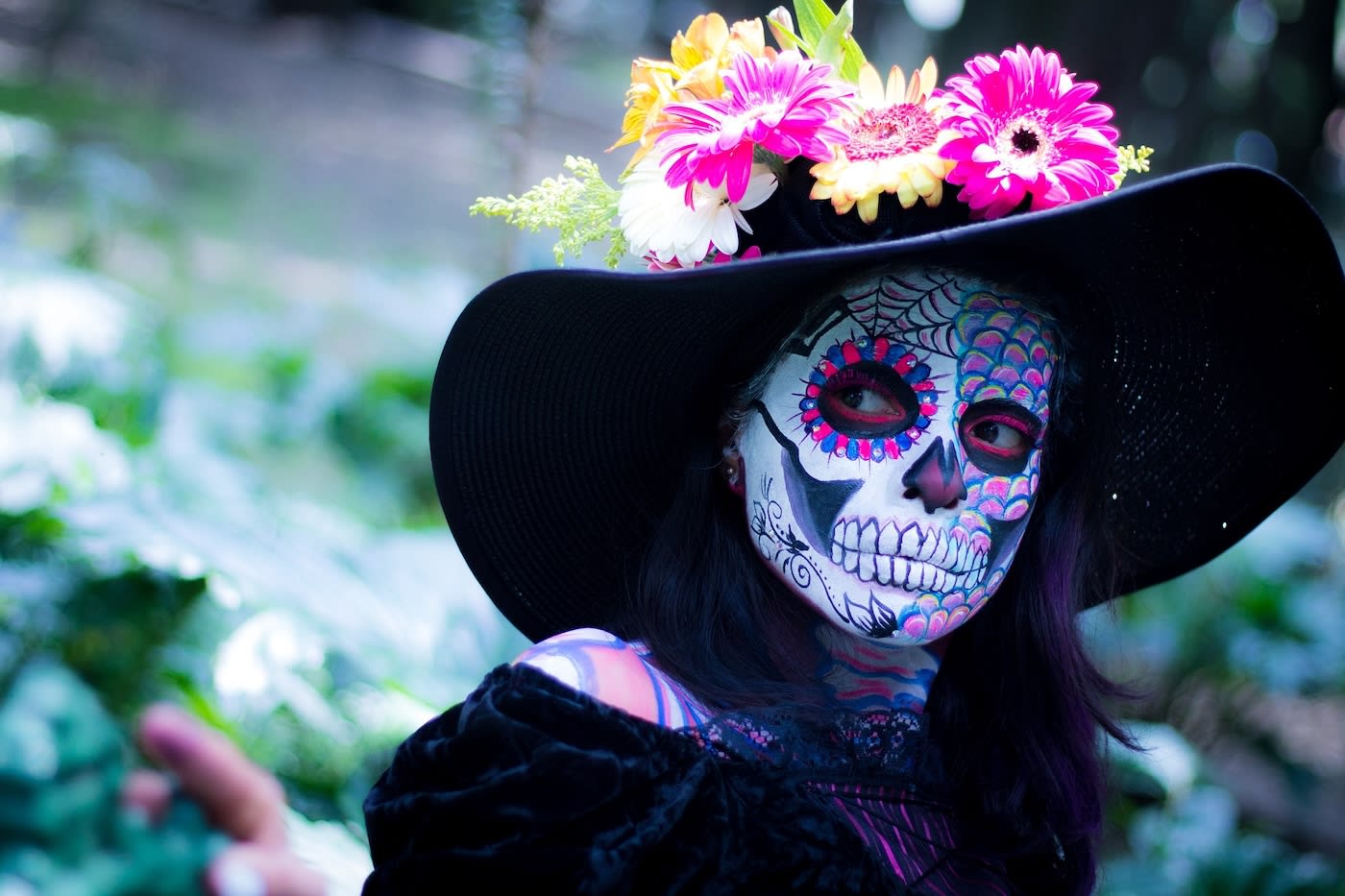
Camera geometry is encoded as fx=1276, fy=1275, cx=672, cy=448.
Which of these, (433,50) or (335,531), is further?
(433,50)

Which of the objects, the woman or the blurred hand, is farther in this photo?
the blurred hand

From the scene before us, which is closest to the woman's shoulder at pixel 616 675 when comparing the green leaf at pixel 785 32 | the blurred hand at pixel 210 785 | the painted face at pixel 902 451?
the painted face at pixel 902 451

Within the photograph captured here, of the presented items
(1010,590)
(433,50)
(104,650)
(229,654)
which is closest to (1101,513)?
(1010,590)

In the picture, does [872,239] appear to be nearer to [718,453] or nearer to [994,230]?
[994,230]

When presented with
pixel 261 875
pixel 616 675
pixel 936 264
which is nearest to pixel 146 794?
pixel 261 875

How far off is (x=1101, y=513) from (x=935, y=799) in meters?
0.54

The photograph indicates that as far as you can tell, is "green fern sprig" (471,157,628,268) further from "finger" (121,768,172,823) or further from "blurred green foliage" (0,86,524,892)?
"finger" (121,768,172,823)

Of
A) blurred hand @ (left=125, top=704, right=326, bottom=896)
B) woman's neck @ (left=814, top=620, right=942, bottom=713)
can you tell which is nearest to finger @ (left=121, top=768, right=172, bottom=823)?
blurred hand @ (left=125, top=704, right=326, bottom=896)

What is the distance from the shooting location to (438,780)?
145cm

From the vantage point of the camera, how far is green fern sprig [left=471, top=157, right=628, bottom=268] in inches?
67.5

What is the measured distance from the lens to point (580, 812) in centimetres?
138

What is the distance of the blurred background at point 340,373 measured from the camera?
3.21 metres

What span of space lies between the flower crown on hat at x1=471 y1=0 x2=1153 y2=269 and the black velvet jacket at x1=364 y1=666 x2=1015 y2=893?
611 millimetres

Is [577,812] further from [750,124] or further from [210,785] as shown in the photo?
[210,785]
